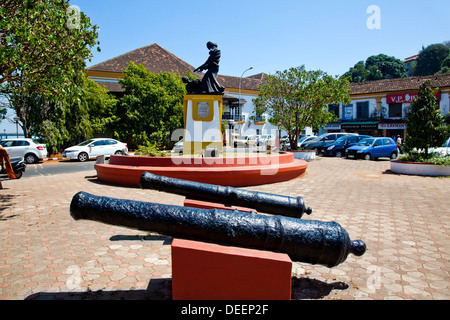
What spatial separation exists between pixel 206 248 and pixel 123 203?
770 mm

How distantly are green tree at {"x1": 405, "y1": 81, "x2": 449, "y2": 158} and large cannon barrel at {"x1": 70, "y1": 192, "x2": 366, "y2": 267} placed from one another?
11.7 meters

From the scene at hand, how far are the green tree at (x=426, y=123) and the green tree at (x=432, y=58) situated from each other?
51224mm

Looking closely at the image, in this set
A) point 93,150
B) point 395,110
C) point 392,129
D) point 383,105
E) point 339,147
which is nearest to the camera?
point 93,150

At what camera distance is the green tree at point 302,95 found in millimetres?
18781

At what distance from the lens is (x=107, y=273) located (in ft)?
11.8

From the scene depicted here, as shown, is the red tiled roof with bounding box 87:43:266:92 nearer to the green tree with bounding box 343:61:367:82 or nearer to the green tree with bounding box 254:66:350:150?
the green tree with bounding box 254:66:350:150

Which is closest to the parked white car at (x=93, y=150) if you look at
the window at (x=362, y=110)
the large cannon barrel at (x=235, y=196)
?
the large cannon barrel at (x=235, y=196)

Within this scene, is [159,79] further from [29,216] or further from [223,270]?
[223,270]

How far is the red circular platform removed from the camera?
8.82 m

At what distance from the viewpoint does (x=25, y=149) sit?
16.4 meters

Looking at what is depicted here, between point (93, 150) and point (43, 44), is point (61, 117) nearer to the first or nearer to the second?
point (93, 150)

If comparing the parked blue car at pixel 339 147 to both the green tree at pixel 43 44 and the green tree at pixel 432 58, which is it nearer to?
the green tree at pixel 43 44

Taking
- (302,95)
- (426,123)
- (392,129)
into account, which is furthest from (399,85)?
(426,123)

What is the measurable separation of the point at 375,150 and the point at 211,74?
11.9 meters
